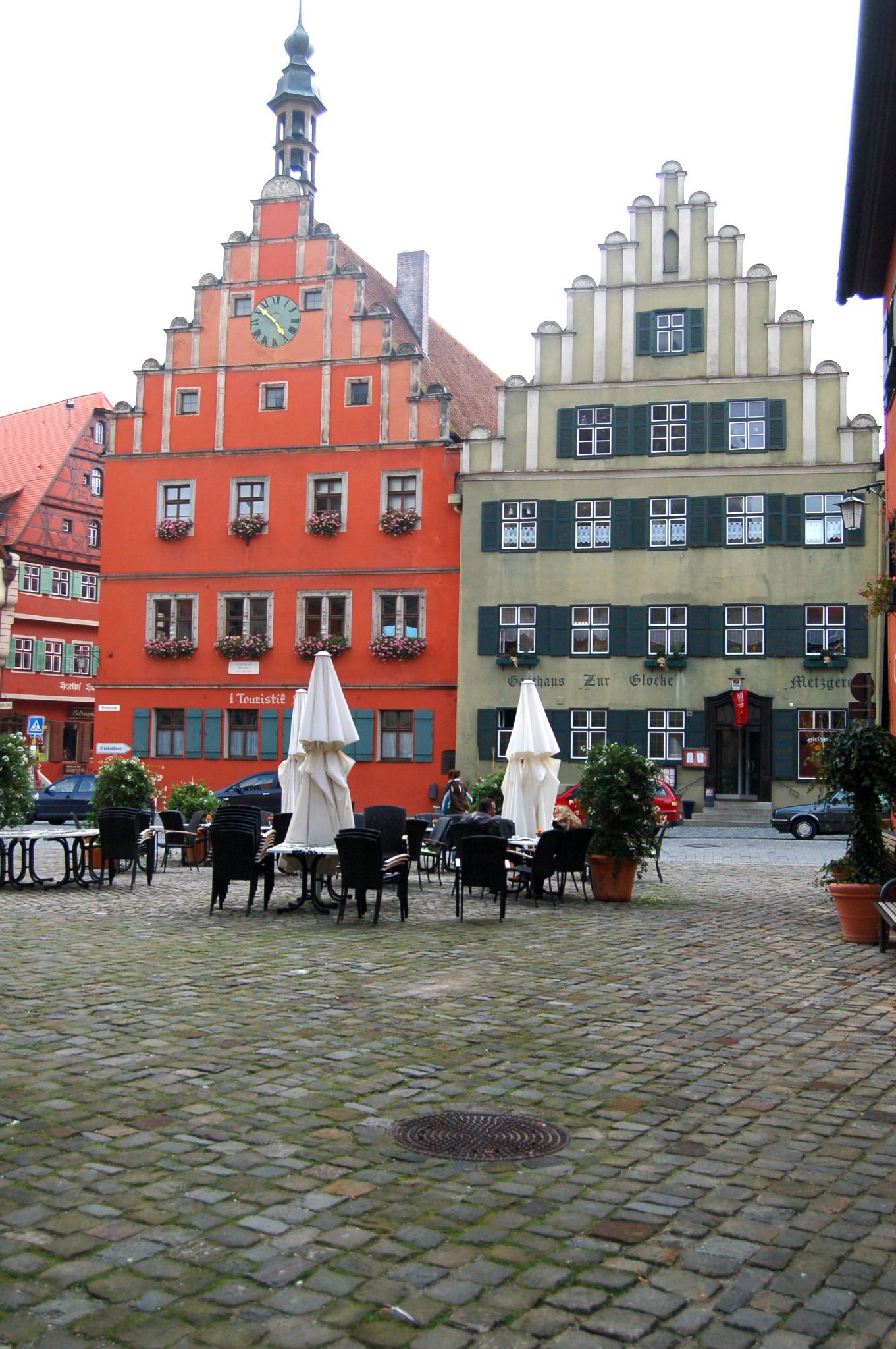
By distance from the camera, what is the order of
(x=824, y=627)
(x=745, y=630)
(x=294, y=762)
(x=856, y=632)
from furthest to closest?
(x=745, y=630), (x=824, y=627), (x=856, y=632), (x=294, y=762)

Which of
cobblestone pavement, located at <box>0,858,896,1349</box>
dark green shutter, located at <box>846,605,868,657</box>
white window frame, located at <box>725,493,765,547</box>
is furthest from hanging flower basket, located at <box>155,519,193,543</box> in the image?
cobblestone pavement, located at <box>0,858,896,1349</box>

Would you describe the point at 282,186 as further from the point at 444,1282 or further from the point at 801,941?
the point at 444,1282

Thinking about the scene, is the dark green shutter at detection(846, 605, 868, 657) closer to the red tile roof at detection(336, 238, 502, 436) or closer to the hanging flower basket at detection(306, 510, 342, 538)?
the red tile roof at detection(336, 238, 502, 436)

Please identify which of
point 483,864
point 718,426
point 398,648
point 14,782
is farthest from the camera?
point 398,648

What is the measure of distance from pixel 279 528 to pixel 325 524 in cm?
154

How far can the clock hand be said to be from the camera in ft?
119

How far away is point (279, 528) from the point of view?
36062 mm

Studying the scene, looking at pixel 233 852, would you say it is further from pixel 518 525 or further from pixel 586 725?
pixel 518 525

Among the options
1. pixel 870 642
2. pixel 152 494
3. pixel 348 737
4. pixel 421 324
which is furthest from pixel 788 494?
pixel 348 737

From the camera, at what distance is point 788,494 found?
3259 centimetres

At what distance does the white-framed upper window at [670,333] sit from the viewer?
33.8 m

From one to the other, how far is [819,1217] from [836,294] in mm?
13944

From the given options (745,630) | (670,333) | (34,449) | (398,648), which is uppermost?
(34,449)

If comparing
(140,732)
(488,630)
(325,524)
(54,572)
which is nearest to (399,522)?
(325,524)
